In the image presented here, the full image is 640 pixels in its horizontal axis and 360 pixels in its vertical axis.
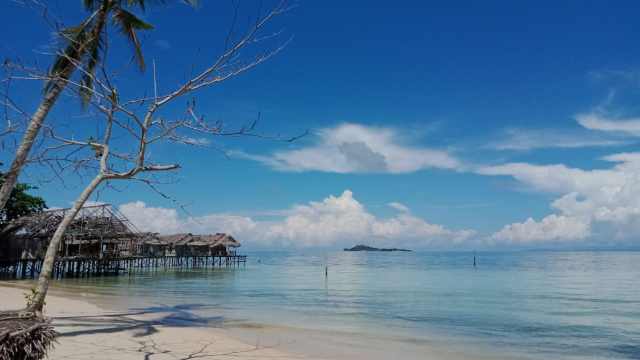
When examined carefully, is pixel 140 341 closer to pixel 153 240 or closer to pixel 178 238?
pixel 153 240

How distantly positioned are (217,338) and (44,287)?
4193mm

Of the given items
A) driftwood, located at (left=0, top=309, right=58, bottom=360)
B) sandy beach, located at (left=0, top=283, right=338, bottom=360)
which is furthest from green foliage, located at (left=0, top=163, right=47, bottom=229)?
driftwood, located at (left=0, top=309, right=58, bottom=360)

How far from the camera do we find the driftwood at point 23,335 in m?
4.68

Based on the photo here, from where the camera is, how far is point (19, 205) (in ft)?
111

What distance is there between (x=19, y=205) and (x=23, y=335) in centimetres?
3467

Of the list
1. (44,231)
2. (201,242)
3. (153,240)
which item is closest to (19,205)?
(44,231)

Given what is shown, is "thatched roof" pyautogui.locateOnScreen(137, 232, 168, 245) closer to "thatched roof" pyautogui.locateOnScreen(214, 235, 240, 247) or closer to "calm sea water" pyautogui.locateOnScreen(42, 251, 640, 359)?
"thatched roof" pyautogui.locateOnScreen(214, 235, 240, 247)

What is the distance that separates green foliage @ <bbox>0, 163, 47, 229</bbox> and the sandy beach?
24.8 m

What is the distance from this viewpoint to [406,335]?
12719 mm

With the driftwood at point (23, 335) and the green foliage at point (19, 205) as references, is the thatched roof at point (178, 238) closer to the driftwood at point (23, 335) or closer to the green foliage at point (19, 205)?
the green foliage at point (19, 205)

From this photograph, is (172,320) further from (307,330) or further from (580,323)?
(580,323)

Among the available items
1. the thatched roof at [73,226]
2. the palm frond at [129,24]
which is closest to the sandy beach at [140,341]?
the palm frond at [129,24]

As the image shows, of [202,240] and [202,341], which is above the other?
[202,240]

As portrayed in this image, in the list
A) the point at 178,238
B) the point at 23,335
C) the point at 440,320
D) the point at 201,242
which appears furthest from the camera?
the point at 201,242
